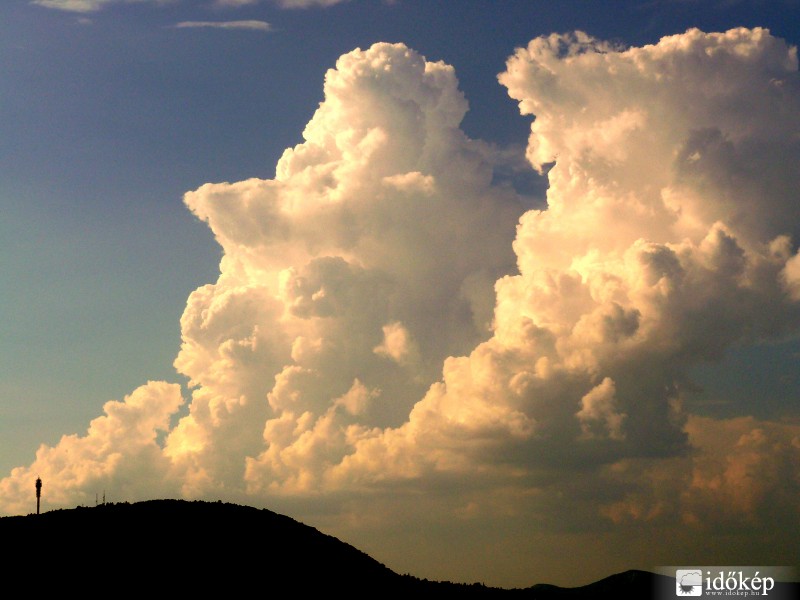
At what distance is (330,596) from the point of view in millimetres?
84062

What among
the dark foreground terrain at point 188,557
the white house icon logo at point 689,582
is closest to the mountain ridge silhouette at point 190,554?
the dark foreground terrain at point 188,557

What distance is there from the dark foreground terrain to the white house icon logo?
7356 mm

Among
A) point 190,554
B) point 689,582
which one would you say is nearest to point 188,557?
point 190,554

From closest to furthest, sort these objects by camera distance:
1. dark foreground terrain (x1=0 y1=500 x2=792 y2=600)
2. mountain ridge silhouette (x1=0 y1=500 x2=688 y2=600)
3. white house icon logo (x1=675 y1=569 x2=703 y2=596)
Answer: dark foreground terrain (x1=0 y1=500 x2=792 y2=600) → mountain ridge silhouette (x1=0 y1=500 x2=688 y2=600) → white house icon logo (x1=675 y1=569 x2=703 y2=596)

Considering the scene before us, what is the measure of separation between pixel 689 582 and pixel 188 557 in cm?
4995

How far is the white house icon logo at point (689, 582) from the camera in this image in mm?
90438

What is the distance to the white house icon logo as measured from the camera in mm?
90438

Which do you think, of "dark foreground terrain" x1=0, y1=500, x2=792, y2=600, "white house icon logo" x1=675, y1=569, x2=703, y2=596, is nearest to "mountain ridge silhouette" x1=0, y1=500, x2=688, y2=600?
"dark foreground terrain" x1=0, y1=500, x2=792, y2=600

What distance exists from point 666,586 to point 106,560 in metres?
70.0

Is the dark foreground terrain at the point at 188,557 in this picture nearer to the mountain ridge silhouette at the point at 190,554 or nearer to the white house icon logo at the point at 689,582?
the mountain ridge silhouette at the point at 190,554

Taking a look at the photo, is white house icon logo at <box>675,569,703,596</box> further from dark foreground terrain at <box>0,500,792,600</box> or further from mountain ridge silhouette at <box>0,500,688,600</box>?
mountain ridge silhouette at <box>0,500,688,600</box>

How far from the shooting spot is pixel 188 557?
8469 cm

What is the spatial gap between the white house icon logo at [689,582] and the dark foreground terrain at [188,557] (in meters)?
7.36

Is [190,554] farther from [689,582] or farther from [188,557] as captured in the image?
[689,582]
